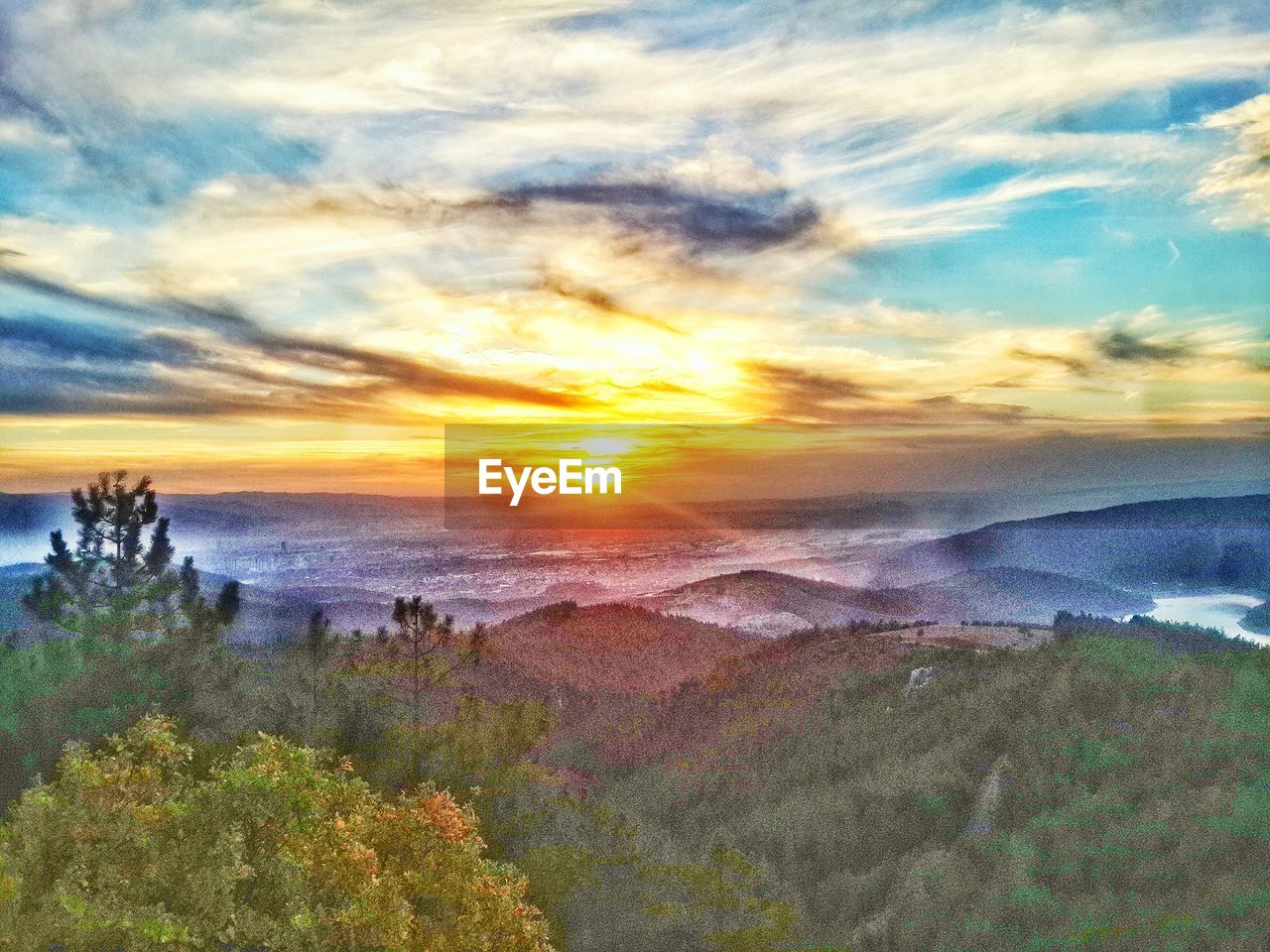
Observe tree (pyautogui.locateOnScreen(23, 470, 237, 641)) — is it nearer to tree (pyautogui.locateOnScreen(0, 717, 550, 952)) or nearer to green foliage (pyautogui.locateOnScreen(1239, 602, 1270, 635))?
tree (pyautogui.locateOnScreen(0, 717, 550, 952))

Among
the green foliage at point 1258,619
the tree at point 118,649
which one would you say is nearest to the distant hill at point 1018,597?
the green foliage at point 1258,619

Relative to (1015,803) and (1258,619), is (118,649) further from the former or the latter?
(1258,619)

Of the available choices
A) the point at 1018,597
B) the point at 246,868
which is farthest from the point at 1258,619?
the point at 246,868

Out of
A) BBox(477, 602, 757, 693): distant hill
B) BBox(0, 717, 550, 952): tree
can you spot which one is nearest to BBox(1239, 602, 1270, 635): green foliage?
BBox(477, 602, 757, 693): distant hill

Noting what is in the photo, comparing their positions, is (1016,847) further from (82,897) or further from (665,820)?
(82,897)

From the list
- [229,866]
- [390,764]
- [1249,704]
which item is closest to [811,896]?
[390,764]

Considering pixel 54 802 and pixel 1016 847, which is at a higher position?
pixel 54 802
